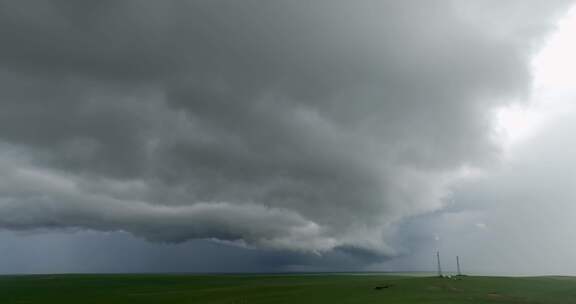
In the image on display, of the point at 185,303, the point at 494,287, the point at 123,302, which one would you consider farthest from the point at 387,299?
the point at 123,302

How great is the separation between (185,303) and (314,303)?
3290cm

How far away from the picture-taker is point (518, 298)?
→ 70750mm

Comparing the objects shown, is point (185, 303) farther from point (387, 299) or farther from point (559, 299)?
point (559, 299)

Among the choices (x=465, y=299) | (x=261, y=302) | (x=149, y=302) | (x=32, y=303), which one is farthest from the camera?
(x=32, y=303)

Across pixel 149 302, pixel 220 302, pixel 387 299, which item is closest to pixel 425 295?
pixel 387 299

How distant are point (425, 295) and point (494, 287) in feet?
73.0

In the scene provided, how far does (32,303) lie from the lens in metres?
107

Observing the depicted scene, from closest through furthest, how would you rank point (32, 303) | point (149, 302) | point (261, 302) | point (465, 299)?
point (465, 299), point (261, 302), point (149, 302), point (32, 303)

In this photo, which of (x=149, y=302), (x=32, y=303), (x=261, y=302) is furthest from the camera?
(x=32, y=303)

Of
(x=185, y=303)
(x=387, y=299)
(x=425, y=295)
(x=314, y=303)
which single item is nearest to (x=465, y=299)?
(x=425, y=295)

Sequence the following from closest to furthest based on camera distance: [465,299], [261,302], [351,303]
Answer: [465,299], [351,303], [261,302]

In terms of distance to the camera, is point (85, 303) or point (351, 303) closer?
point (351, 303)

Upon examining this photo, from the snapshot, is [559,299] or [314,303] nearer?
[559,299]

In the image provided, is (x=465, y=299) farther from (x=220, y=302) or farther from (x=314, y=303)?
(x=220, y=302)
